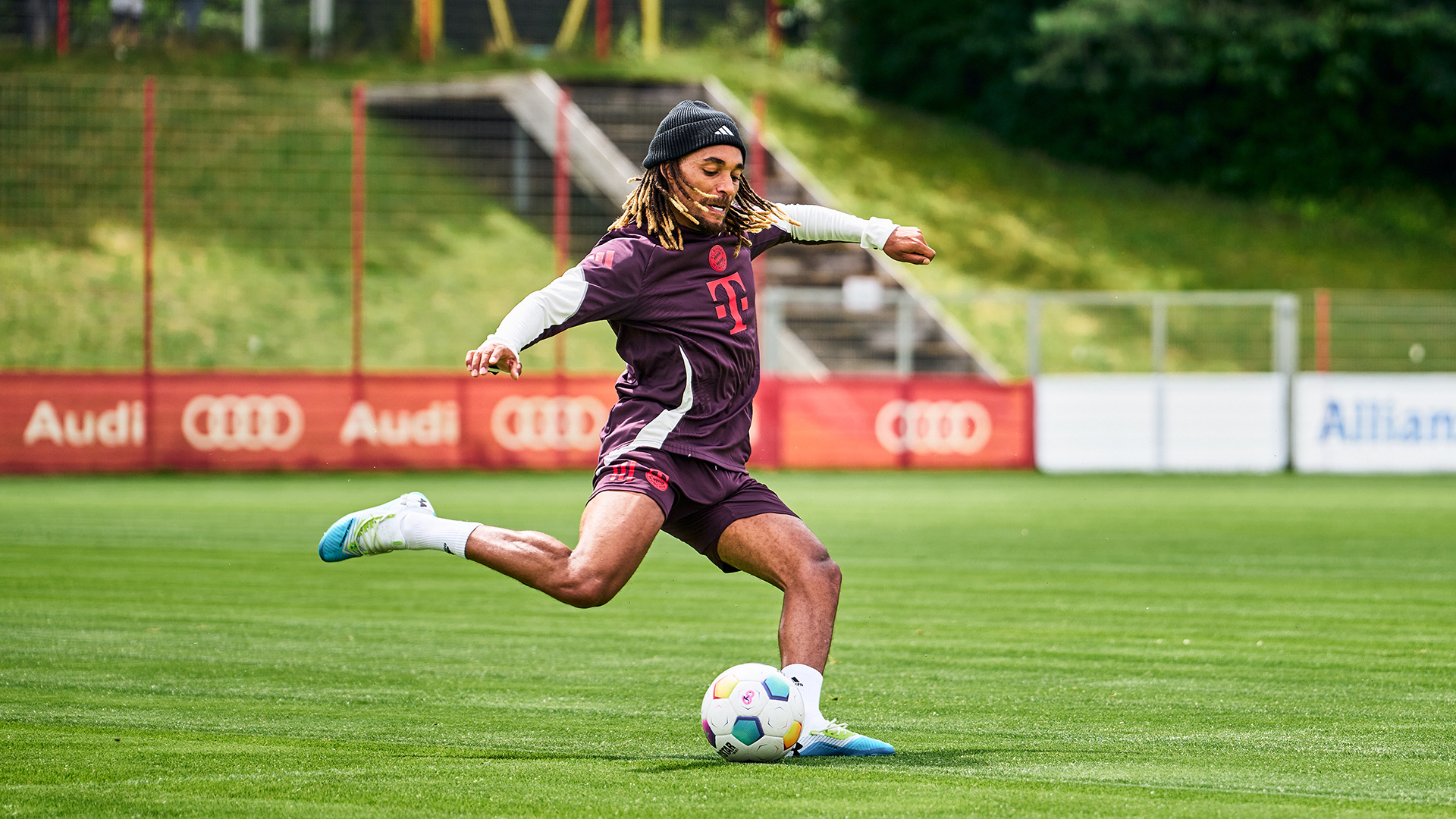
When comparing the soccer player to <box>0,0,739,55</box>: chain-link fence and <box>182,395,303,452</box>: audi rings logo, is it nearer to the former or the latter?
<box>182,395,303,452</box>: audi rings logo

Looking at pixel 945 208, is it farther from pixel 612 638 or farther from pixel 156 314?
pixel 612 638

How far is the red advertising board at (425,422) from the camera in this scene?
2186 cm

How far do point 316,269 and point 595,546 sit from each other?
23895 mm

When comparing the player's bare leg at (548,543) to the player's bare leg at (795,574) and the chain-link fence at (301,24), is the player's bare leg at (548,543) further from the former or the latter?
the chain-link fence at (301,24)

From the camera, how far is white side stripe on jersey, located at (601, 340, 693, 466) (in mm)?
6035

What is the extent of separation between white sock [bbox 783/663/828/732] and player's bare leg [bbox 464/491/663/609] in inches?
25.4

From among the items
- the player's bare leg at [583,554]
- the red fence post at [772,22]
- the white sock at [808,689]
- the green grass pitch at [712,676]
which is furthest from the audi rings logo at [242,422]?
the red fence post at [772,22]

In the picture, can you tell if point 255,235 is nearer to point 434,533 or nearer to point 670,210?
point 670,210

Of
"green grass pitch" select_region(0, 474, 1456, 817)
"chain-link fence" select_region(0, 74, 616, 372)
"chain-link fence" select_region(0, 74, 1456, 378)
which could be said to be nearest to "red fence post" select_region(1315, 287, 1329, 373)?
"chain-link fence" select_region(0, 74, 1456, 378)

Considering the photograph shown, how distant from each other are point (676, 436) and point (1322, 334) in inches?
865

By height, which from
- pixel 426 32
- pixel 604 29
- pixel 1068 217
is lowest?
pixel 1068 217

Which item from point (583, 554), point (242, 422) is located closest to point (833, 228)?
point (583, 554)

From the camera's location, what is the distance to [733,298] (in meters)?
6.18

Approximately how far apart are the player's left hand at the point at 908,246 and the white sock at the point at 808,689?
152cm
